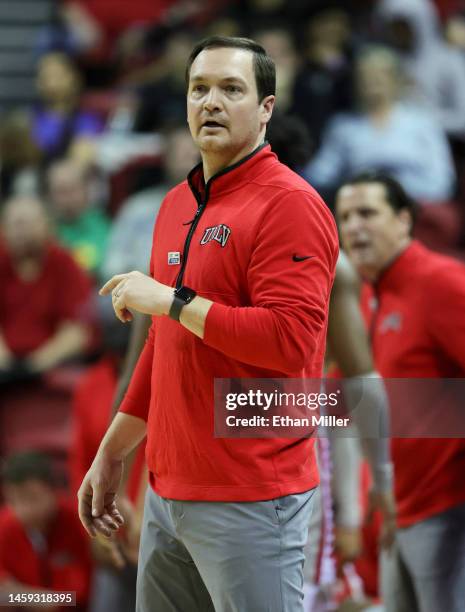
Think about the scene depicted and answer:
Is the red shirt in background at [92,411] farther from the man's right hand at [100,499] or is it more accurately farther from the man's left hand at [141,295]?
the man's left hand at [141,295]

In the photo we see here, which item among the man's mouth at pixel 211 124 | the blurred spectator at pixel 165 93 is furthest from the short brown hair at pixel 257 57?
the blurred spectator at pixel 165 93

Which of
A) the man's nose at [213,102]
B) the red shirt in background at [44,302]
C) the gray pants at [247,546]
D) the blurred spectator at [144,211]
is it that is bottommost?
the gray pants at [247,546]

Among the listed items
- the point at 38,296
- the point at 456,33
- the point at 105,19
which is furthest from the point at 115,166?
the point at 105,19

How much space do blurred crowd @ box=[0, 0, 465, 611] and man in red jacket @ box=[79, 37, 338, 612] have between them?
1591 millimetres

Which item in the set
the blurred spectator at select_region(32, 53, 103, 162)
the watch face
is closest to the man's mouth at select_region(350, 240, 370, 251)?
the watch face

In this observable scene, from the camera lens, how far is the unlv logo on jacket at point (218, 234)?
89.8 inches

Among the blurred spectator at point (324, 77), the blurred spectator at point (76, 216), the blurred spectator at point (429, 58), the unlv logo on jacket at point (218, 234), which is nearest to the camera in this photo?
the unlv logo on jacket at point (218, 234)

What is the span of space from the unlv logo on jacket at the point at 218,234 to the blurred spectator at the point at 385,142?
4.61m

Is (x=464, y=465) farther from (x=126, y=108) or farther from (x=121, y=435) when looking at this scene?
(x=126, y=108)

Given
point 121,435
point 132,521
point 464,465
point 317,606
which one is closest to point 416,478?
point 464,465

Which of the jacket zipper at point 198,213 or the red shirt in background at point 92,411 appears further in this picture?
the red shirt in background at point 92,411

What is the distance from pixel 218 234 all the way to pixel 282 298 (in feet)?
0.70

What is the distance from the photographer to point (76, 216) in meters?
6.99

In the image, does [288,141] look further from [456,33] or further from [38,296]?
[456,33]
